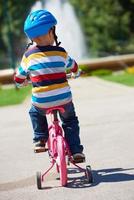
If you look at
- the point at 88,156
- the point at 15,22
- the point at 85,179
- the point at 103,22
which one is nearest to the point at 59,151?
the point at 85,179

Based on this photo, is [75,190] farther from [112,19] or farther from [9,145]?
[112,19]

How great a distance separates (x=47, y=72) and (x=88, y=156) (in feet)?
5.89

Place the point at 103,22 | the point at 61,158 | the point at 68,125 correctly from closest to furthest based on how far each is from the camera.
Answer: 1. the point at 61,158
2. the point at 68,125
3. the point at 103,22

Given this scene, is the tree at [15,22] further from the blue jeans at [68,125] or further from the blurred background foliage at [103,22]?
the blue jeans at [68,125]

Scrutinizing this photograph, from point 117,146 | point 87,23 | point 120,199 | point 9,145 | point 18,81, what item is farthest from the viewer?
point 87,23

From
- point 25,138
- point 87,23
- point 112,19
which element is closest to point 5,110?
point 25,138

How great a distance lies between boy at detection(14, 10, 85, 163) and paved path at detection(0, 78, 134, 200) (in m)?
0.42

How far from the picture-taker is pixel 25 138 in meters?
8.95

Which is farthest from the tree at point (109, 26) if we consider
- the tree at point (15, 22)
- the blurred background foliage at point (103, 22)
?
the tree at point (15, 22)

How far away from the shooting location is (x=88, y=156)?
715cm

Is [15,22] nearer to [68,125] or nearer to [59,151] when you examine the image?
[68,125]

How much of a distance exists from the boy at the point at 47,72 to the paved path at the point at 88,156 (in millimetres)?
423

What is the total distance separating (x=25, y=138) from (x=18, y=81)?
124 inches

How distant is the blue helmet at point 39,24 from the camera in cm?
566
